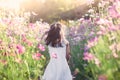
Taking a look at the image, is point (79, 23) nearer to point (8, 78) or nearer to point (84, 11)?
point (8, 78)

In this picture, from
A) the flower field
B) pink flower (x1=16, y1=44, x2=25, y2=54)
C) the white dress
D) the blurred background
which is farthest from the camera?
the blurred background

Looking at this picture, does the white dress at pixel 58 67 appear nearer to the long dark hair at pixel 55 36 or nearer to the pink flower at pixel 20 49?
the long dark hair at pixel 55 36

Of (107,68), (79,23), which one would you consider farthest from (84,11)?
(107,68)

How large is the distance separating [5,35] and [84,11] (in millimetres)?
14939

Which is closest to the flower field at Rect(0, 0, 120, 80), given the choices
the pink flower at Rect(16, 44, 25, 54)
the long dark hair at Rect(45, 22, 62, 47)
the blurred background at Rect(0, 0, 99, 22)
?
the pink flower at Rect(16, 44, 25, 54)

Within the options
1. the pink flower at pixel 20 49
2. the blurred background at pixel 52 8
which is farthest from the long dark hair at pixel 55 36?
the blurred background at pixel 52 8

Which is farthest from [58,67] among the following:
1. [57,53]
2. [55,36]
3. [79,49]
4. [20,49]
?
[79,49]

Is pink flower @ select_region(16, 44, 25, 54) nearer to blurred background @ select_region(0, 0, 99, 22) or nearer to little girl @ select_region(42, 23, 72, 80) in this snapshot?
little girl @ select_region(42, 23, 72, 80)

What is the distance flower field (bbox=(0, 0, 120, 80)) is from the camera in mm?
5327

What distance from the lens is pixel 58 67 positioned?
787 cm

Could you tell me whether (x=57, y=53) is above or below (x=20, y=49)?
below

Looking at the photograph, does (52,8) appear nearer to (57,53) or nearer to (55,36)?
(57,53)

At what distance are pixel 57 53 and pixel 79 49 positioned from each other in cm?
263

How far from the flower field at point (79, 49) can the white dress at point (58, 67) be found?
1.00ft
